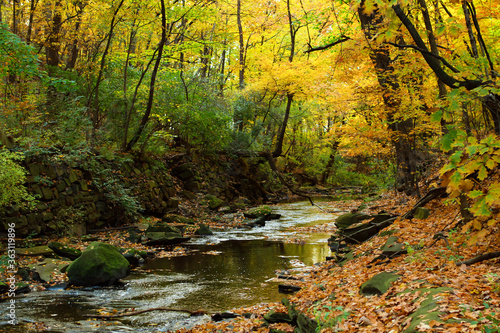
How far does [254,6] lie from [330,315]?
21722 millimetres

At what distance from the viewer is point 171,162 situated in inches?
730

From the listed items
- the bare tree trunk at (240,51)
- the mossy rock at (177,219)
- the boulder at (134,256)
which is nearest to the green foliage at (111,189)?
the mossy rock at (177,219)

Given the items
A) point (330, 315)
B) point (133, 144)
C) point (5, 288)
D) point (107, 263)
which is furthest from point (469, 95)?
point (133, 144)

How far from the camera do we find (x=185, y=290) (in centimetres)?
737

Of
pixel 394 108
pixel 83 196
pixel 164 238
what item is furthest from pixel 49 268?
pixel 394 108

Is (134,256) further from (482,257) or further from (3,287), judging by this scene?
(482,257)

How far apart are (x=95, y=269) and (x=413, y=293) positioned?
20.1 ft

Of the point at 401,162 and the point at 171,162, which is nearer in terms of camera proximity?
the point at 401,162

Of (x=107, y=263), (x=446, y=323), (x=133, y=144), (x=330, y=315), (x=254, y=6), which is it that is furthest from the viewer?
(x=254, y=6)

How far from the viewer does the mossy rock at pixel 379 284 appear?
481cm

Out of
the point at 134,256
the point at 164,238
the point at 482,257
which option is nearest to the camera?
the point at 482,257

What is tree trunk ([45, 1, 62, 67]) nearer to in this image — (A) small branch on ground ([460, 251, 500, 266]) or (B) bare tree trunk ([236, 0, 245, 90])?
(B) bare tree trunk ([236, 0, 245, 90])

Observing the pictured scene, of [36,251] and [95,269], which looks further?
[36,251]

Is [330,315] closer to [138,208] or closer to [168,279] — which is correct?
[168,279]
